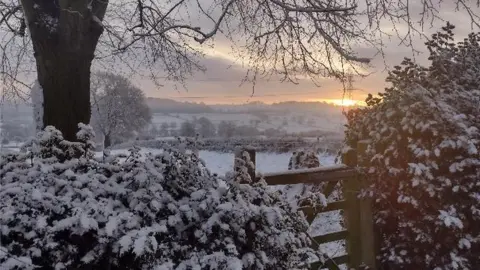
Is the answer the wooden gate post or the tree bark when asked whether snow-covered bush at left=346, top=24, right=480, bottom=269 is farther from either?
the tree bark

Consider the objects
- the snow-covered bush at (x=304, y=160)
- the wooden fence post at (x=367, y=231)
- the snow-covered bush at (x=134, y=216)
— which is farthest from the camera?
the snow-covered bush at (x=304, y=160)

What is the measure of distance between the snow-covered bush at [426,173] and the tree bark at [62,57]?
3.19 meters

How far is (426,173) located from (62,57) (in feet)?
12.8

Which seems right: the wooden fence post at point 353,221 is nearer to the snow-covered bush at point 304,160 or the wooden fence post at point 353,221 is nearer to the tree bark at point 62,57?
the tree bark at point 62,57

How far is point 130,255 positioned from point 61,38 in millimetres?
3319

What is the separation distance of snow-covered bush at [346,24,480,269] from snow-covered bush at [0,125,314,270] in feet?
7.42

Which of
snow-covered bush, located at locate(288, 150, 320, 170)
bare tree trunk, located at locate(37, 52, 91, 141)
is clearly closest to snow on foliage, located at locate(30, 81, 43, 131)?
bare tree trunk, located at locate(37, 52, 91, 141)

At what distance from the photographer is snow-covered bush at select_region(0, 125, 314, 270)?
2283 millimetres

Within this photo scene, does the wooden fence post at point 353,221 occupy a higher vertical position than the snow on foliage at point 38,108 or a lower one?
lower

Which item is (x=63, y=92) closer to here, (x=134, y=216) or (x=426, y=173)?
(x=134, y=216)

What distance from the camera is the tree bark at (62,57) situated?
16.4 feet

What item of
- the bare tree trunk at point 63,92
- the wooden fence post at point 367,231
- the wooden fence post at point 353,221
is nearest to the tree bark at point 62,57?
the bare tree trunk at point 63,92

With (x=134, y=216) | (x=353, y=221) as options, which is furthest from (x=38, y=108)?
(x=353, y=221)

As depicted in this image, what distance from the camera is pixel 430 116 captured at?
4980 millimetres
